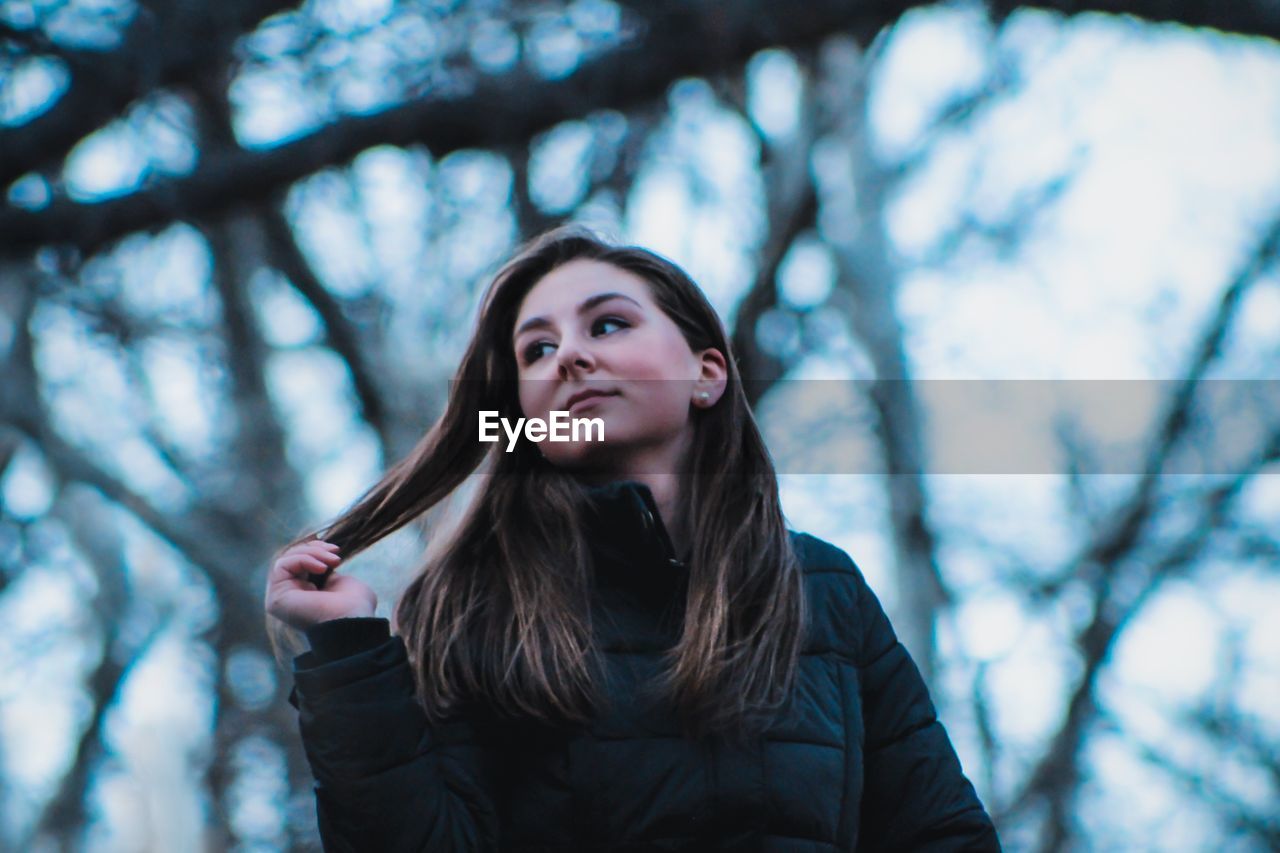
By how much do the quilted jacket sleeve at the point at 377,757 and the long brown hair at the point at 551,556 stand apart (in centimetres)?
10

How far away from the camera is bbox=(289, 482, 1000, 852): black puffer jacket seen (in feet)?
6.05

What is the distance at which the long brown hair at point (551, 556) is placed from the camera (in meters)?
1.96

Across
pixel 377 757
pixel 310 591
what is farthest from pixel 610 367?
pixel 377 757

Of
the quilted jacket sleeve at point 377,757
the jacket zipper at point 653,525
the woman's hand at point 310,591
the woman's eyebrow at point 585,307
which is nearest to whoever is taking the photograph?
the quilted jacket sleeve at point 377,757

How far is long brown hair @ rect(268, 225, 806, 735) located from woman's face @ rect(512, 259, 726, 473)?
5cm

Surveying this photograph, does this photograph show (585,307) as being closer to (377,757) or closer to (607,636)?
(607,636)

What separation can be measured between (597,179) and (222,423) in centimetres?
218

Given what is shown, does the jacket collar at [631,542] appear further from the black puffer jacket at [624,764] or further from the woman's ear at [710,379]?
the woman's ear at [710,379]

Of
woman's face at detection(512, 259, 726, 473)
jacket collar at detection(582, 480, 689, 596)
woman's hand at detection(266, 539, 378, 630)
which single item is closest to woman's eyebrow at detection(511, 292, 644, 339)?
woman's face at detection(512, 259, 726, 473)

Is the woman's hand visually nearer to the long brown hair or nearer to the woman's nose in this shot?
the long brown hair

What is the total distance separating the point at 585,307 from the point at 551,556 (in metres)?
0.37

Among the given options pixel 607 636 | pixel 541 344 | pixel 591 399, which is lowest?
pixel 607 636

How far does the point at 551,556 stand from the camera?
2.14 m

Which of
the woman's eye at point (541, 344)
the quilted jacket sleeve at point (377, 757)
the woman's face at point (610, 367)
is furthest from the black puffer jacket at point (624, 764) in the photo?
the woman's eye at point (541, 344)
